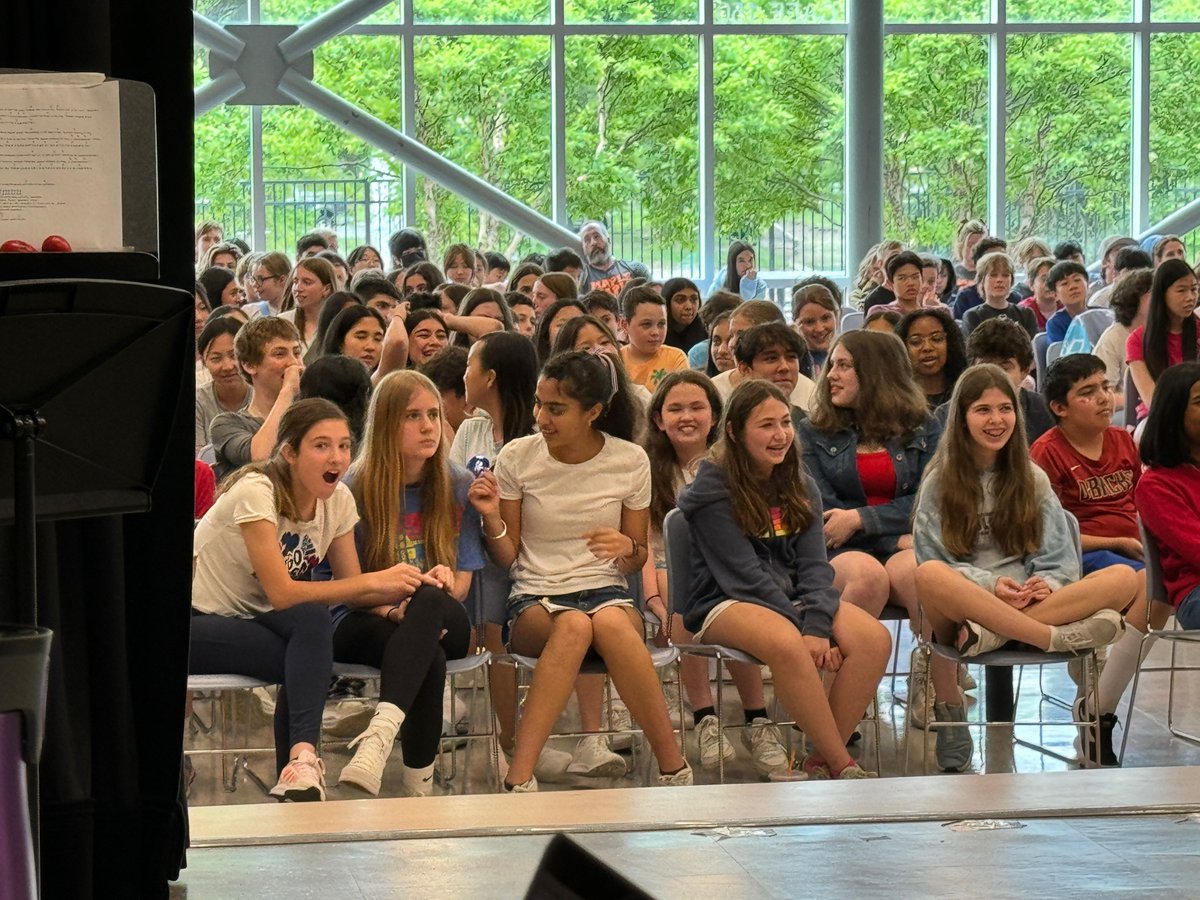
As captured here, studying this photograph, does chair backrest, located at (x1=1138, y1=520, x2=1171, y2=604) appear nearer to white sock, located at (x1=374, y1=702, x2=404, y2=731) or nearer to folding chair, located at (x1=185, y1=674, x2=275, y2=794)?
white sock, located at (x1=374, y1=702, x2=404, y2=731)

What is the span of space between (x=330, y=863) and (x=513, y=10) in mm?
13395

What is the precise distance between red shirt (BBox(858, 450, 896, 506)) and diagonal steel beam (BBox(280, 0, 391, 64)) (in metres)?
10.3

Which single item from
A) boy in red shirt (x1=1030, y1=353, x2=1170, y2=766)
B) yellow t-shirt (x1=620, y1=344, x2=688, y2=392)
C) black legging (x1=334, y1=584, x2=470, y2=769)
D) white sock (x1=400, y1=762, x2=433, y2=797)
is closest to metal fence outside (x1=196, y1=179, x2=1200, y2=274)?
yellow t-shirt (x1=620, y1=344, x2=688, y2=392)

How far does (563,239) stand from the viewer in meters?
15.5

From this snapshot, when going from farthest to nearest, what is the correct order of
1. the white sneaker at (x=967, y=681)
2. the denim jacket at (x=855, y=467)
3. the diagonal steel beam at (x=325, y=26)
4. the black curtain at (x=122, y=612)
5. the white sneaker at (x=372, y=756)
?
1. the diagonal steel beam at (x=325, y=26)
2. the white sneaker at (x=967, y=681)
3. the denim jacket at (x=855, y=467)
4. the white sneaker at (x=372, y=756)
5. the black curtain at (x=122, y=612)

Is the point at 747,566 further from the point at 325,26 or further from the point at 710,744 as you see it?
the point at 325,26

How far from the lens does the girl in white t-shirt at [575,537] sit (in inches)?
183

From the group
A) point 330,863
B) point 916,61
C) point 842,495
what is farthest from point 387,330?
point 916,61

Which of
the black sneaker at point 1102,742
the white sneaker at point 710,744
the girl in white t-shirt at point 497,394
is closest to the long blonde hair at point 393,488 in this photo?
the girl in white t-shirt at point 497,394

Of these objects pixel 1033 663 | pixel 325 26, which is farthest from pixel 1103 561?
pixel 325 26

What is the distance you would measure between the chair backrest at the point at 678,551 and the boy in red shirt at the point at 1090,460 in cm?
131

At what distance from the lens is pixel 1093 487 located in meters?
5.41

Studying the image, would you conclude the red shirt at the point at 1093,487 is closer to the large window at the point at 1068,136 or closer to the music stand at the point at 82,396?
the music stand at the point at 82,396

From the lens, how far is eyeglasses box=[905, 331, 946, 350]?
6.13m
